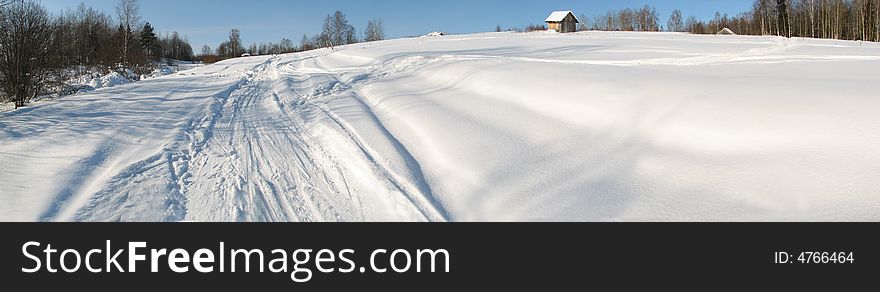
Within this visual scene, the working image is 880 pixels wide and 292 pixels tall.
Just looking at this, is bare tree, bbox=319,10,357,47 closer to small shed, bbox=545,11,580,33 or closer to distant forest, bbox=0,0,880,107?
distant forest, bbox=0,0,880,107

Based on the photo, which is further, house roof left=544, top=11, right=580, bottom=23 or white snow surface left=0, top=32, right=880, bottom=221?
house roof left=544, top=11, right=580, bottom=23

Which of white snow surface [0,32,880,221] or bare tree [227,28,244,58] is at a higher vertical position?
bare tree [227,28,244,58]

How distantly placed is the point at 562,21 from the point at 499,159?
168ft

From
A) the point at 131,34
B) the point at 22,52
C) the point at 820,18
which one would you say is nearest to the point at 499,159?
the point at 22,52

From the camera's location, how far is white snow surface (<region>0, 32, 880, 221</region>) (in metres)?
3.67

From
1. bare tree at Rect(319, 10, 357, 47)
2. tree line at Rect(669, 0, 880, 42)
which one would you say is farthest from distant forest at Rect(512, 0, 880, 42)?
bare tree at Rect(319, 10, 357, 47)

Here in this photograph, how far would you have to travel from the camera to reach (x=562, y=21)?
171 ft

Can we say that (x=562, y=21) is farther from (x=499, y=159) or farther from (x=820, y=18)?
(x=499, y=159)

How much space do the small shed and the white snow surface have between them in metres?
47.1

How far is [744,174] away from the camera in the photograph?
400 cm

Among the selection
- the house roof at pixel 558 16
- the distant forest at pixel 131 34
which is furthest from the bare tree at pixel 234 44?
the house roof at pixel 558 16

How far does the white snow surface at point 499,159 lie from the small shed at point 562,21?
47.1 meters

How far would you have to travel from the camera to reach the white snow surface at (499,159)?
3670 mm

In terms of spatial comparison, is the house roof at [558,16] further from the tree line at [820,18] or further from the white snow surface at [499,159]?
the white snow surface at [499,159]
